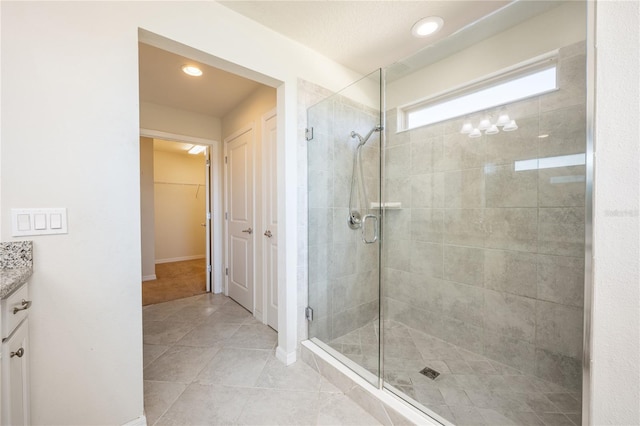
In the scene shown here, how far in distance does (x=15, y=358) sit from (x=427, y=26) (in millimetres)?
2743

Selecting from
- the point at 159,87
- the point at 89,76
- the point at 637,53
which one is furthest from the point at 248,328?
the point at 637,53

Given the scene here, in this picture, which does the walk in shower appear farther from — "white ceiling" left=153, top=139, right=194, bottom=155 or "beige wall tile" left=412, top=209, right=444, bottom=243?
"white ceiling" left=153, top=139, right=194, bottom=155

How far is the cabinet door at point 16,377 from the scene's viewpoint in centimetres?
81

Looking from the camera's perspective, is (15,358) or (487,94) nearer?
(15,358)

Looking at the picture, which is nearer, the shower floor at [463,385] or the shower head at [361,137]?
the shower floor at [463,385]

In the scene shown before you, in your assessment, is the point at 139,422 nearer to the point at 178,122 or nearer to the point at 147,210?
the point at 178,122

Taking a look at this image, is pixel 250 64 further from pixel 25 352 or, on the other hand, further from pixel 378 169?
pixel 25 352

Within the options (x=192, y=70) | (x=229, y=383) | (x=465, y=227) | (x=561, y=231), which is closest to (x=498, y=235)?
(x=465, y=227)

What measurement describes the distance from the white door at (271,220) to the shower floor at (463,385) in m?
0.79

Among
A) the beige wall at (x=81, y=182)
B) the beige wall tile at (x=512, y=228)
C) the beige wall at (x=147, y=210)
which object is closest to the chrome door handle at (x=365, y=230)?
the beige wall tile at (x=512, y=228)

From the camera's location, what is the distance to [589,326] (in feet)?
2.54

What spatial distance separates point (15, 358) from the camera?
892 millimetres

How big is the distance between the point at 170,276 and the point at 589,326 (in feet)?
16.3

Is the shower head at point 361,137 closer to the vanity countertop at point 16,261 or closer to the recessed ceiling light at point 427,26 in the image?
the recessed ceiling light at point 427,26
